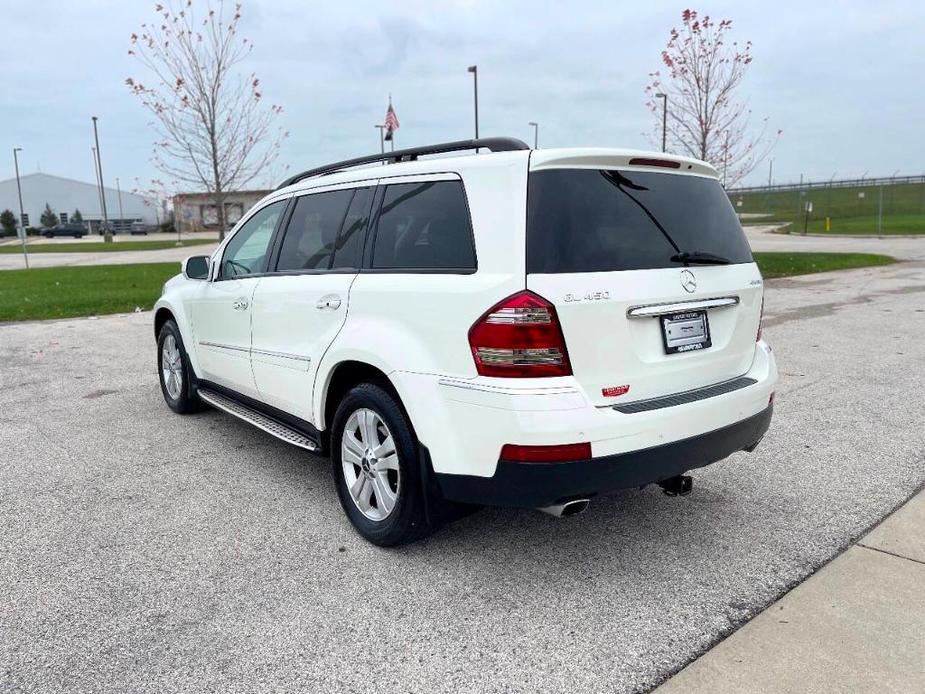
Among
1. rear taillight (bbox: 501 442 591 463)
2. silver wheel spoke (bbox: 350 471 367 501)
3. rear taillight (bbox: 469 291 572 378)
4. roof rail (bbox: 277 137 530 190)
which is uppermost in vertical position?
roof rail (bbox: 277 137 530 190)

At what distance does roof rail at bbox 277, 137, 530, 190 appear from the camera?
10.7 feet

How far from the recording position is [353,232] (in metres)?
3.80

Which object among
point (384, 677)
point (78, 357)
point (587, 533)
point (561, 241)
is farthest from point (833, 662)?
point (78, 357)

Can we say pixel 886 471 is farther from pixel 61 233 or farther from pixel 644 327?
pixel 61 233

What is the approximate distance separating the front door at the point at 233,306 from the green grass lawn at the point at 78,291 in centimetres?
860

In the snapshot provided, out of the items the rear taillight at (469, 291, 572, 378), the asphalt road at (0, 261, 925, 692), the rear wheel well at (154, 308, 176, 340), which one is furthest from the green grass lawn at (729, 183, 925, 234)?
the rear taillight at (469, 291, 572, 378)

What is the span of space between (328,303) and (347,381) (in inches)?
16.1

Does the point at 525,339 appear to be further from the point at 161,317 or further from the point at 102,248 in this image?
the point at 102,248

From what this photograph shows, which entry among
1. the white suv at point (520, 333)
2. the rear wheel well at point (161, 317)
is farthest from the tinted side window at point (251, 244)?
the rear wheel well at point (161, 317)

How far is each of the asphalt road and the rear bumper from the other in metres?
0.46

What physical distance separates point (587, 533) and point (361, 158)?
2.46 m

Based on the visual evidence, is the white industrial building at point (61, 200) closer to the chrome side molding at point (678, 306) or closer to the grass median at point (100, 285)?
the grass median at point (100, 285)

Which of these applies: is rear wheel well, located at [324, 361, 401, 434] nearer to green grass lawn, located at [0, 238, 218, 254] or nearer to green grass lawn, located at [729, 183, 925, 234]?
green grass lawn, located at [0, 238, 218, 254]

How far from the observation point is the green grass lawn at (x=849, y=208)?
4538 cm
